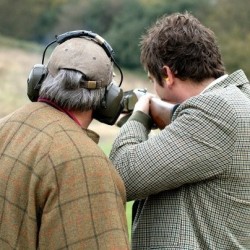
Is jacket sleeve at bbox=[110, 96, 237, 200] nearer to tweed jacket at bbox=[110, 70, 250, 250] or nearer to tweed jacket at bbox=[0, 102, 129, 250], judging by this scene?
tweed jacket at bbox=[110, 70, 250, 250]

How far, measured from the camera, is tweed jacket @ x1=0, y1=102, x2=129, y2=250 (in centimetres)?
292

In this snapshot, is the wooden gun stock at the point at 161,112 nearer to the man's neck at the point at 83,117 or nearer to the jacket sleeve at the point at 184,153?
the jacket sleeve at the point at 184,153

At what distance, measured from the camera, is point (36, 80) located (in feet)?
10.7

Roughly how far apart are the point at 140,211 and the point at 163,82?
2.14 feet

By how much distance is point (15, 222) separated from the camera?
2973mm

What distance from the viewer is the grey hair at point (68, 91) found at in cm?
306

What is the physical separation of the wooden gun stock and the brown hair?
0.49ft

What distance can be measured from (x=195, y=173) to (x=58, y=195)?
0.76m

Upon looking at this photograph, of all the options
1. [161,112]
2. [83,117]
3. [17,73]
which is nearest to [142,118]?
[161,112]

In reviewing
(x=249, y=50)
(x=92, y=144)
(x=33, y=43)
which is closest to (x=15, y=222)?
(x=92, y=144)

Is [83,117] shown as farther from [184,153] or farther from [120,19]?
[120,19]

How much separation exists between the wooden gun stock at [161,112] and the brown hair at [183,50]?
150 millimetres

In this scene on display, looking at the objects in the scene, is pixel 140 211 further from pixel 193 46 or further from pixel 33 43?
pixel 33 43

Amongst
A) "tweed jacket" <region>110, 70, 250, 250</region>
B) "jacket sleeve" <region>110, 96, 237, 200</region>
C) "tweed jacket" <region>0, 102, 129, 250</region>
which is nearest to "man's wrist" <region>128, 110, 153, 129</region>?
"tweed jacket" <region>110, 70, 250, 250</region>
